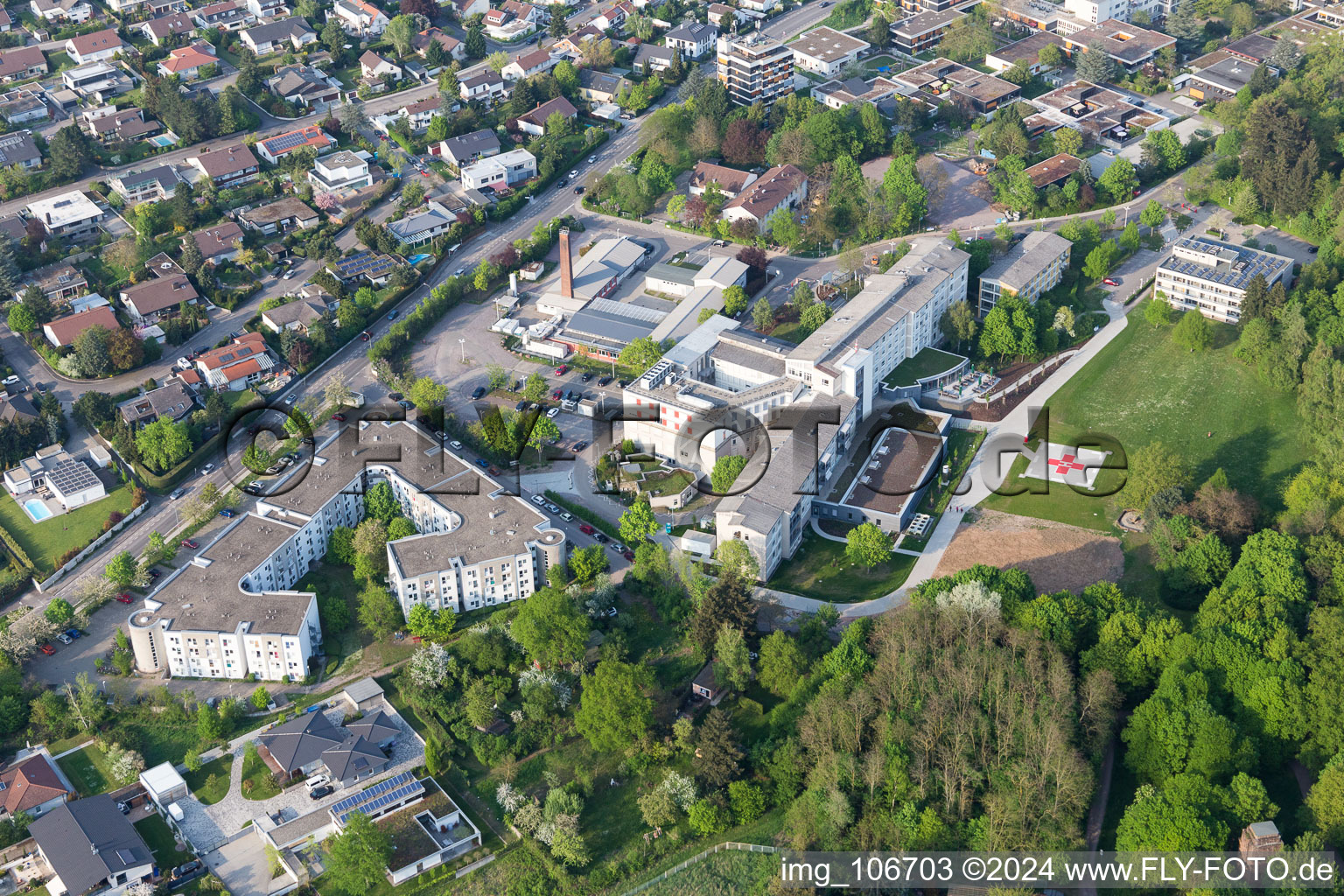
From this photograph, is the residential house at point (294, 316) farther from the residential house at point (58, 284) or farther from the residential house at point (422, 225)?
the residential house at point (58, 284)

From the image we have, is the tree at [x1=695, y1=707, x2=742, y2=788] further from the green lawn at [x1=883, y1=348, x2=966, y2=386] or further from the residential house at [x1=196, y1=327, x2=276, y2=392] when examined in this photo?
the residential house at [x1=196, y1=327, x2=276, y2=392]

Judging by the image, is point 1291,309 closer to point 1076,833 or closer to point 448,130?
point 1076,833

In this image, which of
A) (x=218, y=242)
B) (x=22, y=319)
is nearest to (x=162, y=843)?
(x=22, y=319)

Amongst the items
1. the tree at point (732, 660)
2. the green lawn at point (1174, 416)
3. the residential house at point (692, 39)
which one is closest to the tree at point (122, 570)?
the tree at point (732, 660)

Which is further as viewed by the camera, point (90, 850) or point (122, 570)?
point (122, 570)

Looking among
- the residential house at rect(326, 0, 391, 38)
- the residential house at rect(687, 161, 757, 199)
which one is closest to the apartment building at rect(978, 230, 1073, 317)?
the residential house at rect(687, 161, 757, 199)

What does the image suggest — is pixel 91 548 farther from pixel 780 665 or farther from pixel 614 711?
pixel 780 665

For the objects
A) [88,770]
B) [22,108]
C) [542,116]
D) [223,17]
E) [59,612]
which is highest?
[223,17]
